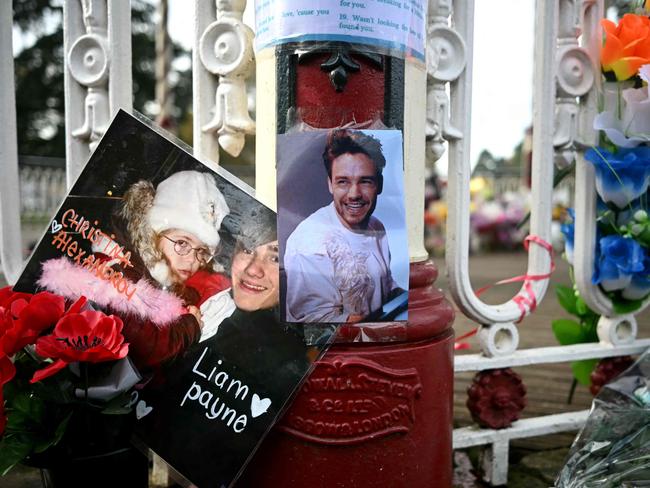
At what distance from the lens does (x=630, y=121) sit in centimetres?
151

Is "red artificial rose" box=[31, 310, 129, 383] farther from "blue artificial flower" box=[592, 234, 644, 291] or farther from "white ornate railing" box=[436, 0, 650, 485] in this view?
"blue artificial flower" box=[592, 234, 644, 291]

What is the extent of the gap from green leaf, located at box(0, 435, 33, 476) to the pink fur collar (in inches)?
10.2

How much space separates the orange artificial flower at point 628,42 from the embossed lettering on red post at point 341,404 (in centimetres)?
102

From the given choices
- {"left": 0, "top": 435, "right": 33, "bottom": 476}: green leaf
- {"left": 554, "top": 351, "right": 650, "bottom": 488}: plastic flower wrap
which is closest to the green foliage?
{"left": 554, "top": 351, "right": 650, "bottom": 488}: plastic flower wrap

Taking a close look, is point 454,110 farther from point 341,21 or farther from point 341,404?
point 341,404

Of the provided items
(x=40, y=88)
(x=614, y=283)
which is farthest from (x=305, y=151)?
(x=40, y=88)

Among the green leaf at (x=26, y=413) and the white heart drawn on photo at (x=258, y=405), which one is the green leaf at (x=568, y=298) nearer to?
the white heart drawn on photo at (x=258, y=405)

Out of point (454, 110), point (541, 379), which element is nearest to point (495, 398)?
point (454, 110)

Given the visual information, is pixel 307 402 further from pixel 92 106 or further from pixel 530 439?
pixel 530 439

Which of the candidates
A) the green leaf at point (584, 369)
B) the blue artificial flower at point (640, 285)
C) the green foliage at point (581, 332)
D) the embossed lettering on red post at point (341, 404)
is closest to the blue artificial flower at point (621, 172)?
the blue artificial flower at point (640, 285)

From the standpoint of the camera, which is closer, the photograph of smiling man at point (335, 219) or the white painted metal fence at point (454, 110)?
the photograph of smiling man at point (335, 219)

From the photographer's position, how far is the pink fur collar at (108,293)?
108 cm

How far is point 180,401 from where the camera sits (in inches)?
→ 41.3

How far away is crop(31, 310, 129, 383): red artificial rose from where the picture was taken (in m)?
0.92
